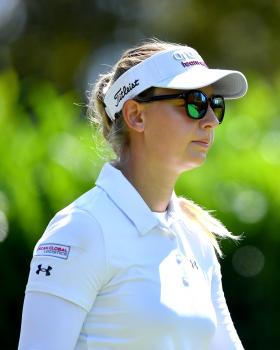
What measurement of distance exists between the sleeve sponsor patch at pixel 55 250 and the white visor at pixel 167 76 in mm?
672

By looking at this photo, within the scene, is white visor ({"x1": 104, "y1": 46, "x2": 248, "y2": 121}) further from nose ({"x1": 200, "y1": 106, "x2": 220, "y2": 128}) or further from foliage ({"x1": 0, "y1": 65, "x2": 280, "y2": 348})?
foliage ({"x1": 0, "y1": 65, "x2": 280, "y2": 348})

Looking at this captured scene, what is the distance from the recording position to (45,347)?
3.05 meters

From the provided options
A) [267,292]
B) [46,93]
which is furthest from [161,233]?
[46,93]

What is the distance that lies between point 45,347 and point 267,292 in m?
2.88

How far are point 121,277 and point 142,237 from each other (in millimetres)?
202

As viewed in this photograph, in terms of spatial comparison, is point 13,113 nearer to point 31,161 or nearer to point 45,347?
point 31,161

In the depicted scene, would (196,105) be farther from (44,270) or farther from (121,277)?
(44,270)

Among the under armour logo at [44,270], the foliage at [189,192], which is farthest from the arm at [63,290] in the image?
the foliage at [189,192]

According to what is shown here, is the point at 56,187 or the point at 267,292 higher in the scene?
the point at 56,187

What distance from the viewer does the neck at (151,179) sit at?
11.5 ft

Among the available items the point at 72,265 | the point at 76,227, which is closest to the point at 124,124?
the point at 76,227

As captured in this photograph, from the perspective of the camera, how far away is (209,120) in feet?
11.4

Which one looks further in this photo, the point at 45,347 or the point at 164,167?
the point at 164,167

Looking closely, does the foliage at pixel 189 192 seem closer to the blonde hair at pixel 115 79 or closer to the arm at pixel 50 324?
the blonde hair at pixel 115 79
